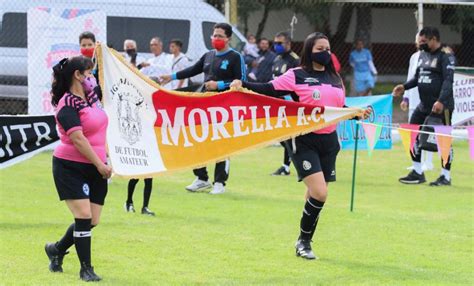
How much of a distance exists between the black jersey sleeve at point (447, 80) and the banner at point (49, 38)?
564cm

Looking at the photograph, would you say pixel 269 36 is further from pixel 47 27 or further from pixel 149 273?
pixel 149 273

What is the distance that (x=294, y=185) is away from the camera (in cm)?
1458

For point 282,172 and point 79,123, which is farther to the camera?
point 282,172

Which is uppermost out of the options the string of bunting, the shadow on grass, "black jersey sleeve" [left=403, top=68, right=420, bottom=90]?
"black jersey sleeve" [left=403, top=68, right=420, bottom=90]

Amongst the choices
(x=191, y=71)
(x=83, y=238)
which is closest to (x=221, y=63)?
(x=191, y=71)

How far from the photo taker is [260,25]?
1243 inches

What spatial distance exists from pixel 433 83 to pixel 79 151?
793cm

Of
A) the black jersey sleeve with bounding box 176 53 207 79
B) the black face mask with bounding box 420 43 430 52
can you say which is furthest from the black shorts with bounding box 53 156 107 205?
the black face mask with bounding box 420 43 430 52

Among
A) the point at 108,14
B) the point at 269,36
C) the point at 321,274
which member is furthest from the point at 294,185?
the point at 269,36

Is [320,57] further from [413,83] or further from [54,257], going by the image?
[413,83]

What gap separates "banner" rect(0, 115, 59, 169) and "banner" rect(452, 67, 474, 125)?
25.8ft

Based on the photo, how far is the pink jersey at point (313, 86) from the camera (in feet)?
30.1

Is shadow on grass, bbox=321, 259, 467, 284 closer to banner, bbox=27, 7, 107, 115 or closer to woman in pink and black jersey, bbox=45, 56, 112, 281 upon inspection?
woman in pink and black jersey, bbox=45, 56, 112, 281

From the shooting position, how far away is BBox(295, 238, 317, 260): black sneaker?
9109mm
